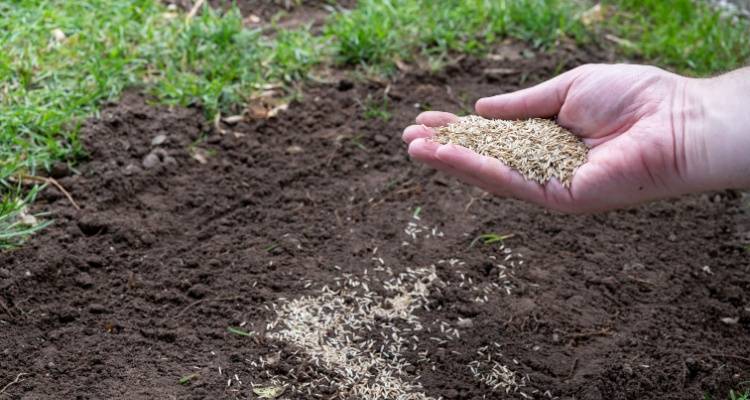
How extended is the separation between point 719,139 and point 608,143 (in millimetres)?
425

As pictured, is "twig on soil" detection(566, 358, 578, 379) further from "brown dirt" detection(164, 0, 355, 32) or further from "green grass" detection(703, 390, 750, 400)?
"brown dirt" detection(164, 0, 355, 32)

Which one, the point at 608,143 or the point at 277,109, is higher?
the point at 608,143

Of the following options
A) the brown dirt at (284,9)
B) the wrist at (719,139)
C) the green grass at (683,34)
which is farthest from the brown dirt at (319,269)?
the green grass at (683,34)

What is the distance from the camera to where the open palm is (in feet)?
10.1

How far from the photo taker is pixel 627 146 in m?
3.15

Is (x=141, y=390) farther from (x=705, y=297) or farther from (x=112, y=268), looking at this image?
(x=705, y=297)

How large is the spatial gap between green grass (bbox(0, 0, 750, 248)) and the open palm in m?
1.15

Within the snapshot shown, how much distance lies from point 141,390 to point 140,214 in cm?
103

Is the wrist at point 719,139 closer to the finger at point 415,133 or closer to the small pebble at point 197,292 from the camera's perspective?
the finger at point 415,133

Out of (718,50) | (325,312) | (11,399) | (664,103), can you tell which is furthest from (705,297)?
(11,399)

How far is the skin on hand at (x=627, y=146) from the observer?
3.06m

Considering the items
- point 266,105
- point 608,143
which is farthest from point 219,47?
point 608,143

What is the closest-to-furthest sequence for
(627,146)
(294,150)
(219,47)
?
(627,146), (294,150), (219,47)

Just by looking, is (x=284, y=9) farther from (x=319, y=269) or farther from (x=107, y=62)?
(x=319, y=269)
